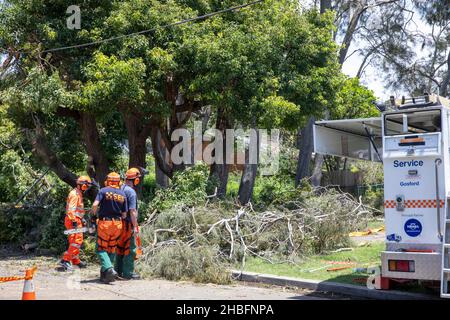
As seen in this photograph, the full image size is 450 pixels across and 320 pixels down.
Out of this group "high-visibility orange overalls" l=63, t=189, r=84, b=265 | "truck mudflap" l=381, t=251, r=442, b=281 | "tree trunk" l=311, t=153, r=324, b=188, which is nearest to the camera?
"truck mudflap" l=381, t=251, r=442, b=281

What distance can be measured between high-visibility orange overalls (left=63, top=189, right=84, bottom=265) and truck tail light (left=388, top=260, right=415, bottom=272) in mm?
6039

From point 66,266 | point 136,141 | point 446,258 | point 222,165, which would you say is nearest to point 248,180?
point 222,165

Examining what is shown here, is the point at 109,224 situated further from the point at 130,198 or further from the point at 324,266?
the point at 324,266

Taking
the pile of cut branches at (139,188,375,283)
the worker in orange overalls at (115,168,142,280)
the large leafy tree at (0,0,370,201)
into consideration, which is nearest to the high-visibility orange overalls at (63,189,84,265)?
the pile of cut branches at (139,188,375,283)

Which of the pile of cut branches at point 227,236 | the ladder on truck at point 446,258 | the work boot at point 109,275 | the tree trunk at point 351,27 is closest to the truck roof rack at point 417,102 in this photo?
the ladder on truck at point 446,258

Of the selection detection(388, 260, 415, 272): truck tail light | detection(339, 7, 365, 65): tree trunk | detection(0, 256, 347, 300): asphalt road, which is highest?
detection(339, 7, 365, 65): tree trunk

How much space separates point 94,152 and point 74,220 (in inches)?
217

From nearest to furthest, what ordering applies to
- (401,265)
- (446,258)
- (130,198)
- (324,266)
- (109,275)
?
(446,258) < (401,265) < (109,275) < (130,198) < (324,266)

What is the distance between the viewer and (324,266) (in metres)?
11.4

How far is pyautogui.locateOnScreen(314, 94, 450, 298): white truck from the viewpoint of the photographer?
26.6 ft

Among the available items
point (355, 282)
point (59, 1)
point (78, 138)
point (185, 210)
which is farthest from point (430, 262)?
point (78, 138)

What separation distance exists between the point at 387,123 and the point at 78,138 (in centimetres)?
1280

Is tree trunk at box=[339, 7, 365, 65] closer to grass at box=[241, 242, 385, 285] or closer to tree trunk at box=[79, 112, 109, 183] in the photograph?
tree trunk at box=[79, 112, 109, 183]

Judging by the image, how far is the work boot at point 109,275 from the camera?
10.1 m
